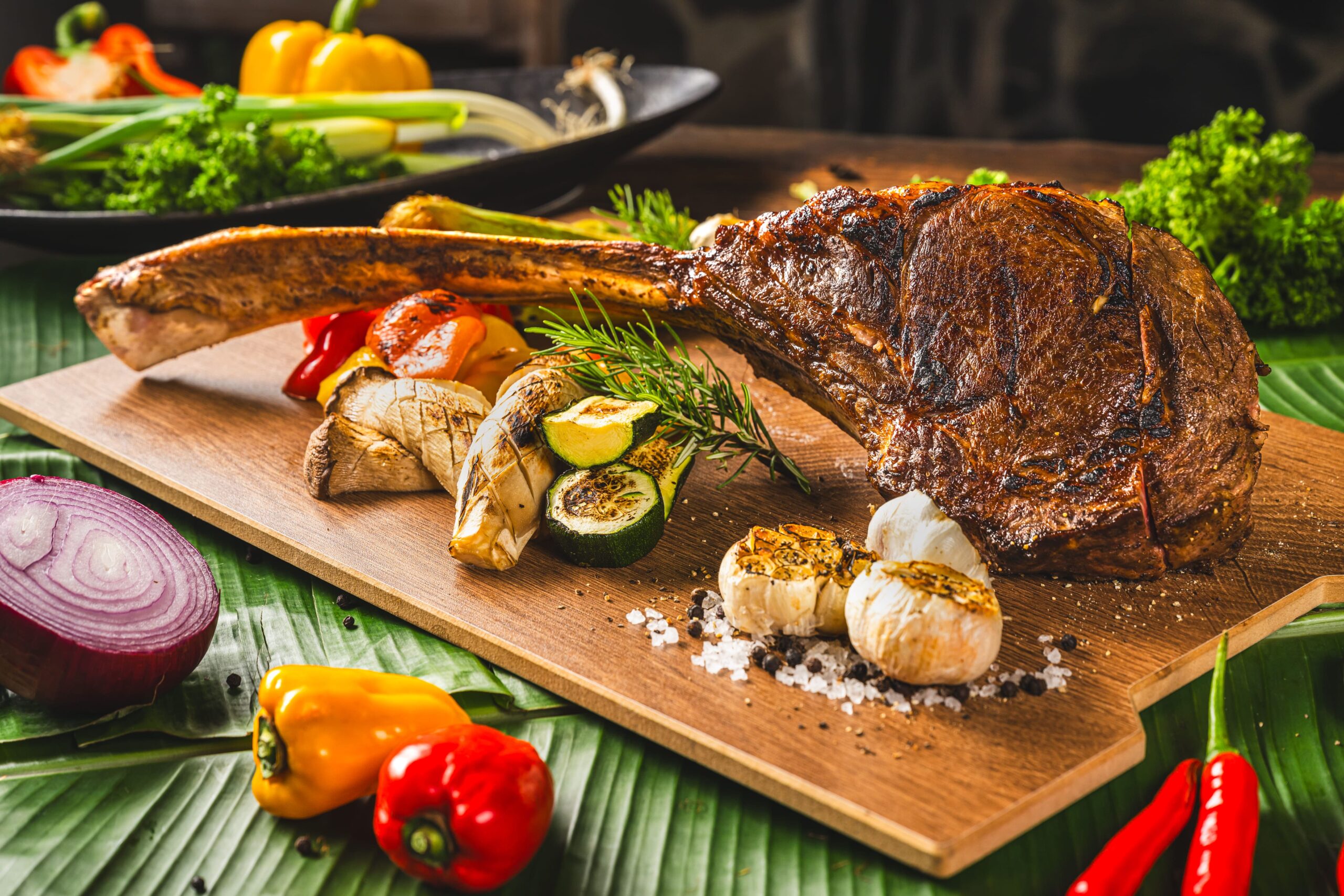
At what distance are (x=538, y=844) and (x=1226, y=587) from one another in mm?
1608

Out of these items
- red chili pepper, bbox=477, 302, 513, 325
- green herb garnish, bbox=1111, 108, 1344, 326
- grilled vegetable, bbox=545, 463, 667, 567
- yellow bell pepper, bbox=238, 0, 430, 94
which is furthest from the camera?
yellow bell pepper, bbox=238, 0, 430, 94

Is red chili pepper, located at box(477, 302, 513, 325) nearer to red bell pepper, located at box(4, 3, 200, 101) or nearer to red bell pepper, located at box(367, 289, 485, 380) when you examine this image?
red bell pepper, located at box(367, 289, 485, 380)

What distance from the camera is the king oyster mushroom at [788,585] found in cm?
212

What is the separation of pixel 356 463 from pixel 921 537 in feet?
4.73

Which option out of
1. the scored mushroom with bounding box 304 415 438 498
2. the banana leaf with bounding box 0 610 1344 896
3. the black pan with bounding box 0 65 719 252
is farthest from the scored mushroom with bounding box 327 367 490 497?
the black pan with bounding box 0 65 719 252

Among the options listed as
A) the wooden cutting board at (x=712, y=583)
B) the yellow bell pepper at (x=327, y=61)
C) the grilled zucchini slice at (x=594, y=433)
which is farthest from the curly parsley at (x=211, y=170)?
the grilled zucchini slice at (x=594, y=433)

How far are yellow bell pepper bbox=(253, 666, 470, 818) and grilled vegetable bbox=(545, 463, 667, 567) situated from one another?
0.59m

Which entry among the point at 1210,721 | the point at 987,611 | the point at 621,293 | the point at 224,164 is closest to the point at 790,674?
the point at 987,611

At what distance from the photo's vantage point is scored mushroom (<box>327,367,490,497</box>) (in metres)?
2.72

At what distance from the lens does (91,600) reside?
209 cm

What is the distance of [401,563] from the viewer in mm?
2484

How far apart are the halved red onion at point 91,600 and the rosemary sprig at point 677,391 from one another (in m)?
1.05

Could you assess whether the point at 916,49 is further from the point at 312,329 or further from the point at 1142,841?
the point at 1142,841

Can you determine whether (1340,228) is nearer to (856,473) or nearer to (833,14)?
(856,473)
